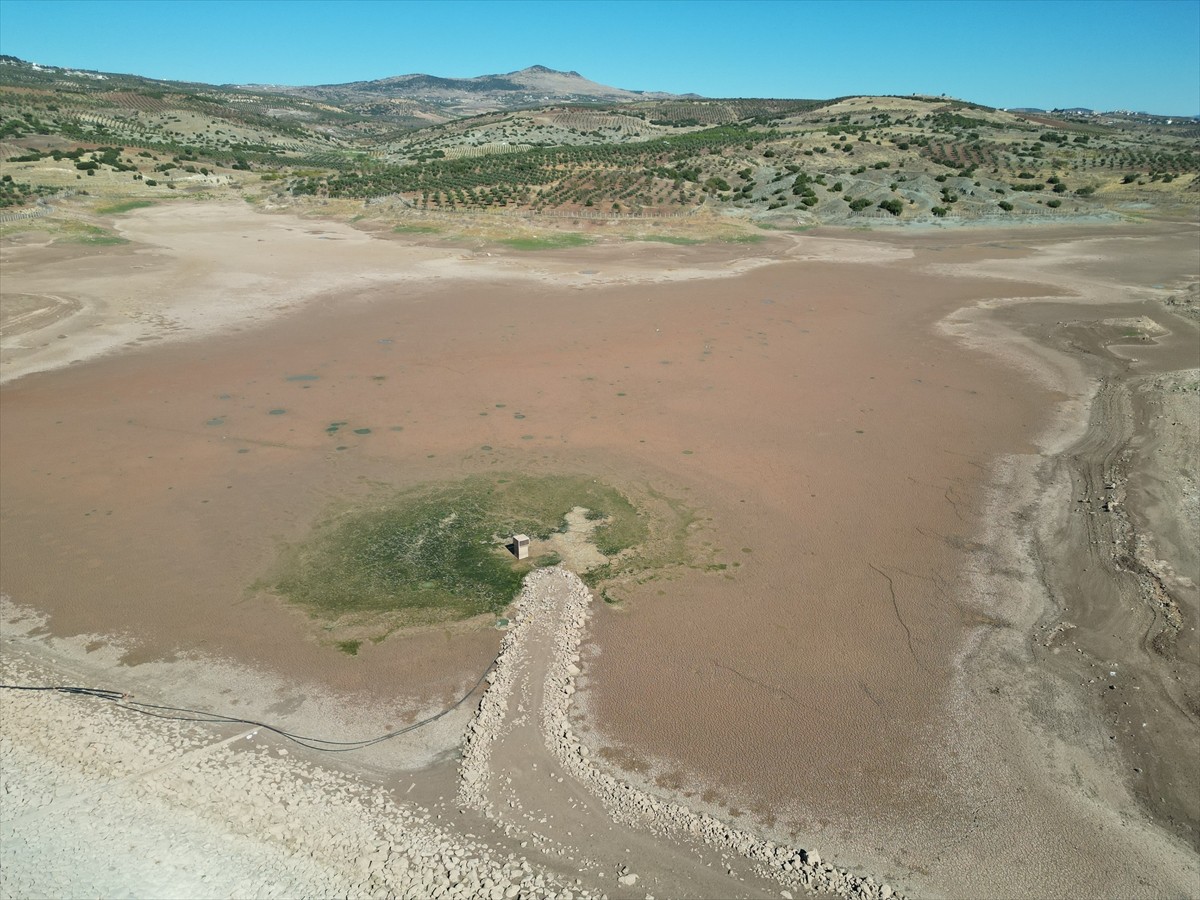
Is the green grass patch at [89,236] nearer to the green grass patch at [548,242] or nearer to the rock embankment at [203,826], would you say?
the green grass patch at [548,242]

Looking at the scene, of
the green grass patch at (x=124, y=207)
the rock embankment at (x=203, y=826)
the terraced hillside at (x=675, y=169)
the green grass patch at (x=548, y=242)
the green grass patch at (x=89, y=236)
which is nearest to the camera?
the rock embankment at (x=203, y=826)

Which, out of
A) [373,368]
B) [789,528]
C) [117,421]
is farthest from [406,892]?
[373,368]

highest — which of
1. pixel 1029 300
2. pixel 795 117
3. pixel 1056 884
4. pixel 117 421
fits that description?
pixel 795 117

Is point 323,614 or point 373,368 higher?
point 373,368

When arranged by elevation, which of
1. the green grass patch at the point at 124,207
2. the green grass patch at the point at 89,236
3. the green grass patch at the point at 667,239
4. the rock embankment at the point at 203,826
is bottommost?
the rock embankment at the point at 203,826

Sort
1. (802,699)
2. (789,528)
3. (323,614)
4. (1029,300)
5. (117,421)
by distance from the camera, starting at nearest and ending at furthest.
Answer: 1. (802,699)
2. (323,614)
3. (789,528)
4. (117,421)
5. (1029,300)

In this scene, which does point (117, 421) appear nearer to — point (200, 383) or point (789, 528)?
point (200, 383)

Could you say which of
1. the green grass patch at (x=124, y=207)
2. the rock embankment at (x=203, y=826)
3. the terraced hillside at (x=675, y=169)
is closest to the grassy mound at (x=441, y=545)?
the rock embankment at (x=203, y=826)
